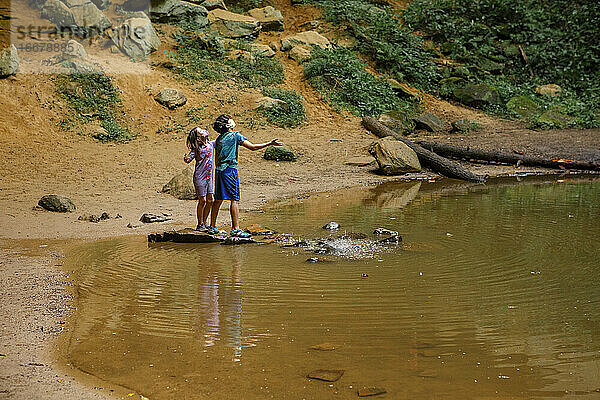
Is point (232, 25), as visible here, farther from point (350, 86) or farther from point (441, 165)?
point (441, 165)

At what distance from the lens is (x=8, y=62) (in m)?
13.9

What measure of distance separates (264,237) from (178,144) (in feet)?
23.1

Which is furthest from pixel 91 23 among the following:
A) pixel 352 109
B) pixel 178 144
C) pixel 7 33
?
pixel 352 109

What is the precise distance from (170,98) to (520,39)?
15.3 m

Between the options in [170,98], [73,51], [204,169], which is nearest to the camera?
[204,169]

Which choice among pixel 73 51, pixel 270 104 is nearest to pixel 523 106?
pixel 270 104

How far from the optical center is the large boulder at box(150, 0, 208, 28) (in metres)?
18.9

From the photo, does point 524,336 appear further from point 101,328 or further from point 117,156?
point 117,156

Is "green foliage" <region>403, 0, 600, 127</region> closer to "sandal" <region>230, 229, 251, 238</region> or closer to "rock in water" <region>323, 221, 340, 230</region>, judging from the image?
"rock in water" <region>323, 221, 340, 230</region>

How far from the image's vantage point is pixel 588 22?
23391 millimetres

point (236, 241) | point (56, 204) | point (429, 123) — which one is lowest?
point (236, 241)

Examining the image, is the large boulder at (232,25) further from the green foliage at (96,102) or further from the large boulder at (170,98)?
the green foliage at (96,102)

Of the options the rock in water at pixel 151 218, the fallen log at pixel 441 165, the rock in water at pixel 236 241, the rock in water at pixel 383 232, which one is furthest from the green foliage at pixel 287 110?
the rock in water at pixel 236 241

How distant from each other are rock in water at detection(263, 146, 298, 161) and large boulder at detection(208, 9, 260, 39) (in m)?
7.35
